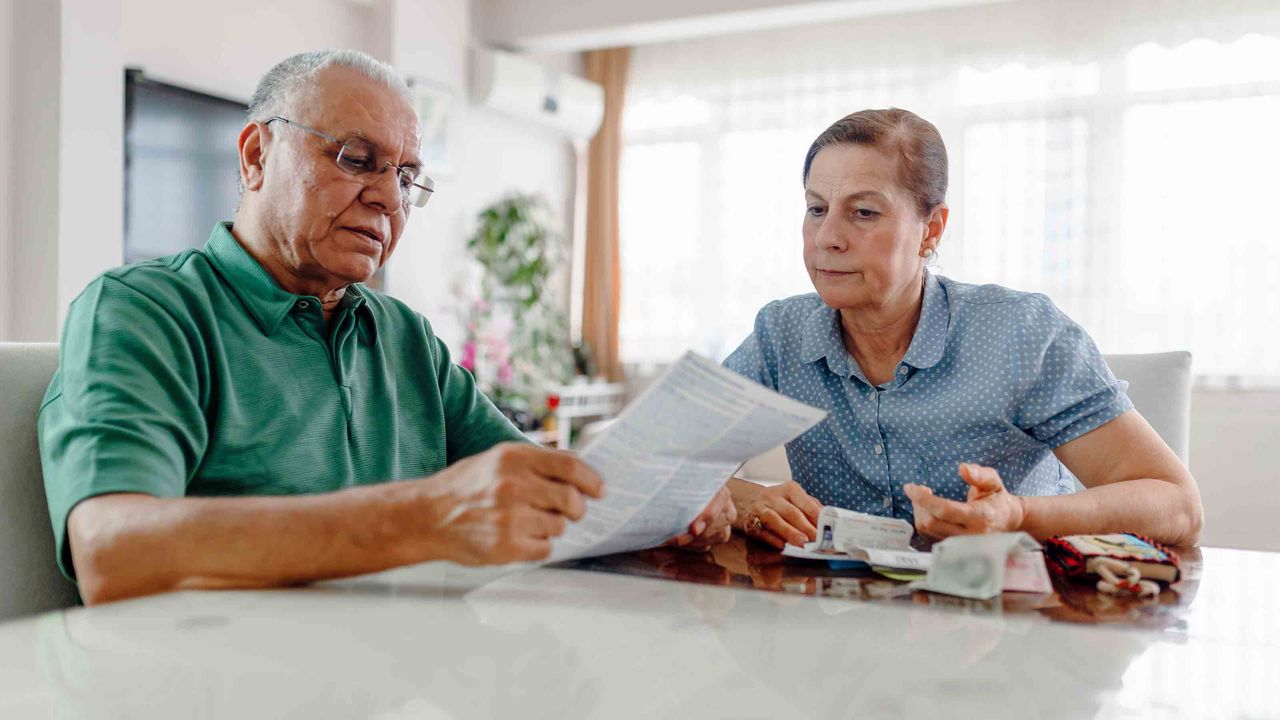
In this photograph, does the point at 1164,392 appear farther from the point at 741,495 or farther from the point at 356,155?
the point at 356,155

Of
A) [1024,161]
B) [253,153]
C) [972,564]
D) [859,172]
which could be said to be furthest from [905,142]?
[1024,161]

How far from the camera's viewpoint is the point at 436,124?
4.68 metres

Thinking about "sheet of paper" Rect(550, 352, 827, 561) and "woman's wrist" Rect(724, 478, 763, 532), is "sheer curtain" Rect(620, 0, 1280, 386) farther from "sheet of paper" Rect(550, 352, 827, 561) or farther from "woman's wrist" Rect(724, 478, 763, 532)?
"sheet of paper" Rect(550, 352, 827, 561)

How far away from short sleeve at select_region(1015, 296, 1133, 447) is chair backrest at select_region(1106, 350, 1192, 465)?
0.29 metres

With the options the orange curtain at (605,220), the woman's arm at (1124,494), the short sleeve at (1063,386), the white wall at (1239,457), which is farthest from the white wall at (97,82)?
the white wall at (1239,457)

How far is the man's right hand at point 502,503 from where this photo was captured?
2.73 ft

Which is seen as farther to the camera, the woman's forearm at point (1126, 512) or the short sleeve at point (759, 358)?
the short sleeve at point (759, 358)

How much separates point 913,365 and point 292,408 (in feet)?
2.89

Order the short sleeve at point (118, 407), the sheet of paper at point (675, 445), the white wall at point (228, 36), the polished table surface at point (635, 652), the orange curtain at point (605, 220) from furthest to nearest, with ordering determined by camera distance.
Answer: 1. the orange curtain at point (605, 220)
2. the white wall at point (228, 36)
3. the short sleeve at point (118, 407)
4. the sheet of paper at point (675, 445)
5. the polished table surface at point (635, 652)

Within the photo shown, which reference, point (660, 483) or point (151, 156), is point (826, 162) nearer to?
point (660, 483)

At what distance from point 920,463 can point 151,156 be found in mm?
2979

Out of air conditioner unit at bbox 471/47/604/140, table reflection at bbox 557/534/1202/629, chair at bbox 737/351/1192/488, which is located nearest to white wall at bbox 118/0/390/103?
air conditioner unit at bbox 471/47/604/140

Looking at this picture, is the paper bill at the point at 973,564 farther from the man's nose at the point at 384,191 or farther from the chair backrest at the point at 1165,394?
the chair backrest at the point at 1165,394

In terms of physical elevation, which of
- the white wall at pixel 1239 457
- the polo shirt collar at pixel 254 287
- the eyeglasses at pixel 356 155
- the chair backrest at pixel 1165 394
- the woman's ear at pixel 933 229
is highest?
the eyeglasses at pixel 356 155
